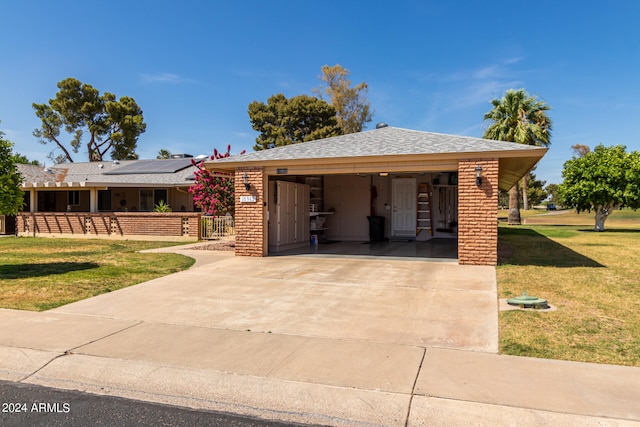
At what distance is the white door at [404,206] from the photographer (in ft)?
61.2

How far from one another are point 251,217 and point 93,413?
9.68 metres

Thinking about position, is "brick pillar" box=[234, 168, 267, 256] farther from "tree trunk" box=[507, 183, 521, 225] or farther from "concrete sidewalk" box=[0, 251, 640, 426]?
"tree trunk" box=[507, 183, 521, 225]

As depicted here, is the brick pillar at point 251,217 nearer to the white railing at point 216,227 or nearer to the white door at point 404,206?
the white railing at point 216,227

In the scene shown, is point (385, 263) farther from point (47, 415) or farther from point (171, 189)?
point (171, 189)

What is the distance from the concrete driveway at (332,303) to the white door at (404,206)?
25.2ft

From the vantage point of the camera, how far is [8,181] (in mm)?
10242

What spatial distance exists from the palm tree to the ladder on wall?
15.5 m

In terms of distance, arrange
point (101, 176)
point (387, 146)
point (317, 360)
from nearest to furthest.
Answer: point (317, 360), point (387, 146), point (101, 176)

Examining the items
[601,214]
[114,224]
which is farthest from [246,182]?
[601,214]

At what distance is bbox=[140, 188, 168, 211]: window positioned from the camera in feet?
86.0

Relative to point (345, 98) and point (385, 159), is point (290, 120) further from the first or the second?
point (385, 159)

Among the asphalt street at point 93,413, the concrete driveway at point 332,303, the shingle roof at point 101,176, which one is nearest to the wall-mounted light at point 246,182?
the concrete driveway at point 332,303

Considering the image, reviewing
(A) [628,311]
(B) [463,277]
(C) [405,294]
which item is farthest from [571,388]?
(B) [463,277]

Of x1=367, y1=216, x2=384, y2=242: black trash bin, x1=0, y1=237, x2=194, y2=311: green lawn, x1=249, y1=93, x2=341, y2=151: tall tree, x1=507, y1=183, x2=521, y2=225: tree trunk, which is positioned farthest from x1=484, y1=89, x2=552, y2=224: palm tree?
x1=0, y1=237, x2=194, y2=311: green lawn
